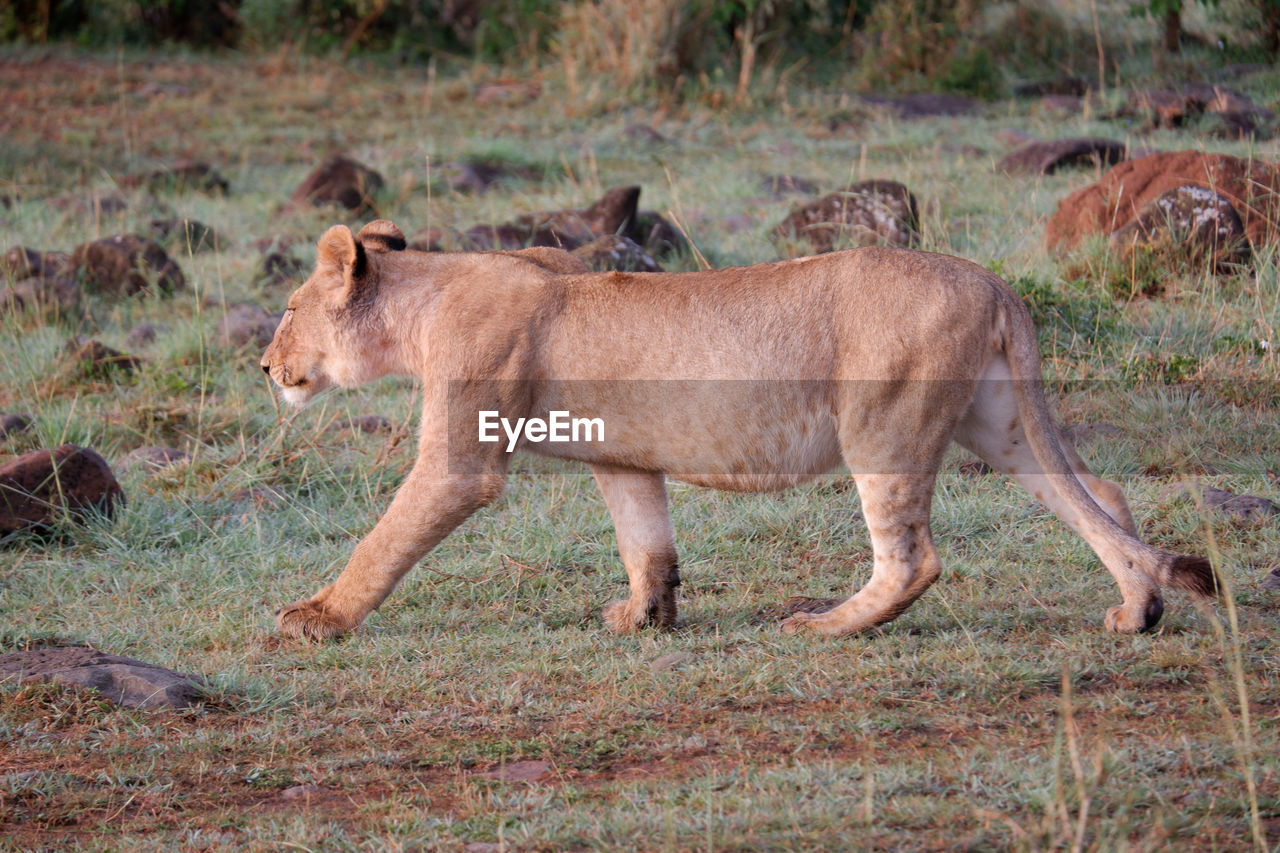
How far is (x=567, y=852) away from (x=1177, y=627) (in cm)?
229

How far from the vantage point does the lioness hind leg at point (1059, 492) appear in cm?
439

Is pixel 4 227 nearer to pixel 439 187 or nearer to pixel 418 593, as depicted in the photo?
pixel 439 187

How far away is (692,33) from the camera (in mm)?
14422

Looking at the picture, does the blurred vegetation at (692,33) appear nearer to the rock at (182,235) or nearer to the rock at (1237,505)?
the rock at (182,235)

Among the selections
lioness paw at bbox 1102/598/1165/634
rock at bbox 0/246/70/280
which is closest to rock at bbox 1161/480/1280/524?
lioness paw at bbox 1102/598/1165/634

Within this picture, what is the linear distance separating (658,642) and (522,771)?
1.06 m

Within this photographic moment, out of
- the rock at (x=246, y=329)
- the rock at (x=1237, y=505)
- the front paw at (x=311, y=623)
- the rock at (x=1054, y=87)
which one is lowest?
the rock at (x=246, y=329)

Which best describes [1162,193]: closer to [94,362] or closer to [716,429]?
[716,429]

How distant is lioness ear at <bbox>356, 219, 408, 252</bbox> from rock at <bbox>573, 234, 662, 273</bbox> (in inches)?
112

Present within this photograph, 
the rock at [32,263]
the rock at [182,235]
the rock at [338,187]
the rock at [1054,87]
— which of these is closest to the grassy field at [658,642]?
the rock at [182,235]

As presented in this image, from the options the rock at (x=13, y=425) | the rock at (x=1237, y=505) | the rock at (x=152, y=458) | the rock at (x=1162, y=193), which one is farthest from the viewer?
the rock at (x=1162, y=193)

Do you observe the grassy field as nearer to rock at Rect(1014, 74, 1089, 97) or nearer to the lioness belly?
the lioness belly

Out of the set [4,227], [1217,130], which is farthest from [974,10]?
[4,227]

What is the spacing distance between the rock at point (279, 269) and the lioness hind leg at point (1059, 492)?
5.92m
